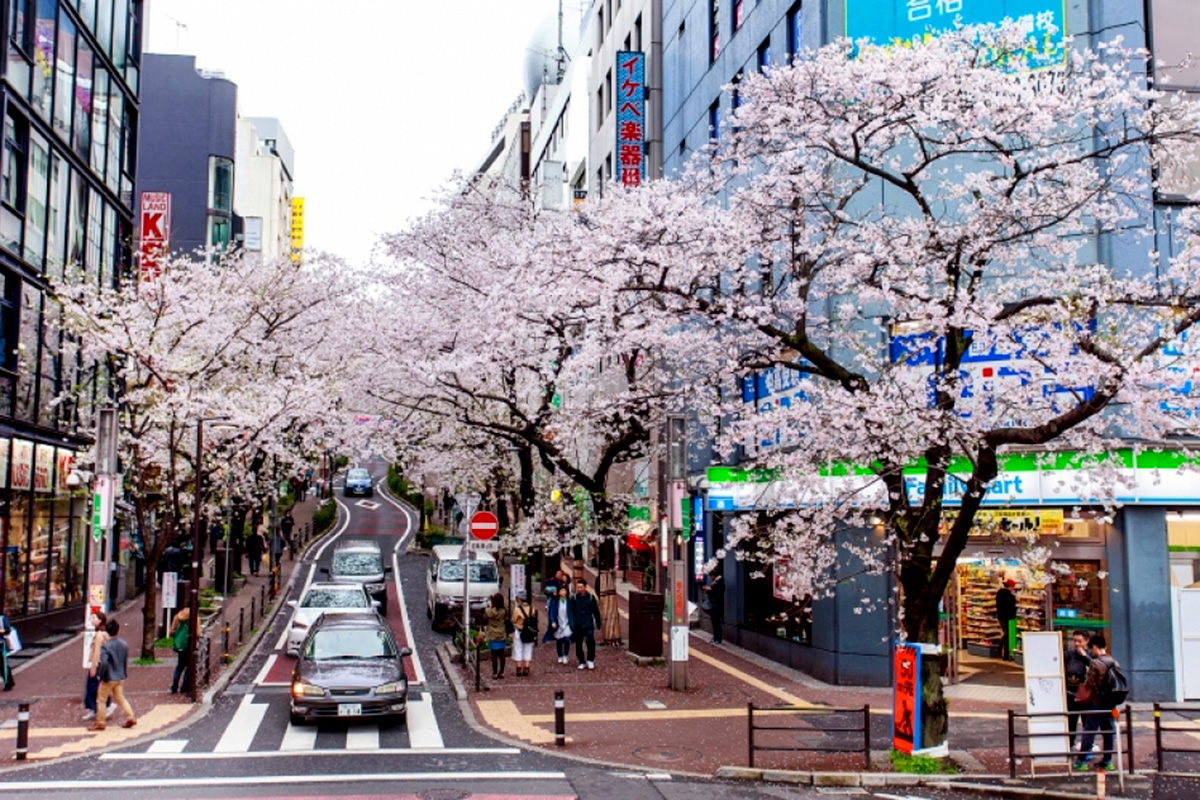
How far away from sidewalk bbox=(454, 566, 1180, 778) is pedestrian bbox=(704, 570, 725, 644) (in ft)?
10.8

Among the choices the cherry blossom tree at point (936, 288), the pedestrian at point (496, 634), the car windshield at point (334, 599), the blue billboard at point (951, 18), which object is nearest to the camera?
the cherry blossom tree at point (936, 288)

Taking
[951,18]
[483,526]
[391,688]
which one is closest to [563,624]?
[483,526]

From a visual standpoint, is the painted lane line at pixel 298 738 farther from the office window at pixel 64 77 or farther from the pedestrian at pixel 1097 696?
the office window at pixel 64 77

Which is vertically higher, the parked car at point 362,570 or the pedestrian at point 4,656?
the parked car at point 362,570

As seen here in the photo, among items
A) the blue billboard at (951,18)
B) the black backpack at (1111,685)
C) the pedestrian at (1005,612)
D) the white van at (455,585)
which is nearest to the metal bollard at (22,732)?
the white van at (455,585)

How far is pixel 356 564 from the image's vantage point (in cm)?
3256

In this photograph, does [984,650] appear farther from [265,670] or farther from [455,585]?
[265,670]

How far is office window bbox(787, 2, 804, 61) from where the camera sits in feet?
76.5

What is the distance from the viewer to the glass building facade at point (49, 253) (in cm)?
2536

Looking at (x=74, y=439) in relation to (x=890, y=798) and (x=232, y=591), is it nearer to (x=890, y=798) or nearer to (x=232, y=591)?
(x=232, y=591)

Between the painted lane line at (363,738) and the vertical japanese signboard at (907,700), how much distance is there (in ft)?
23.8

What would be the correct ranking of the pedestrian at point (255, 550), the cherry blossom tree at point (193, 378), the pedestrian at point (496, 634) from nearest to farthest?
the pedestrian at point (496, 634) → the cherry blossom tree at point (193, 378) → the pedestrian at point (255, 550)

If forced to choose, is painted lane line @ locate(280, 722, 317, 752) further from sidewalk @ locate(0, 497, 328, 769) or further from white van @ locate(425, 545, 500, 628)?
white van @ locate(425, 545, 500, 628)

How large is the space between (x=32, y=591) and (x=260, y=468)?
12.5 meters
